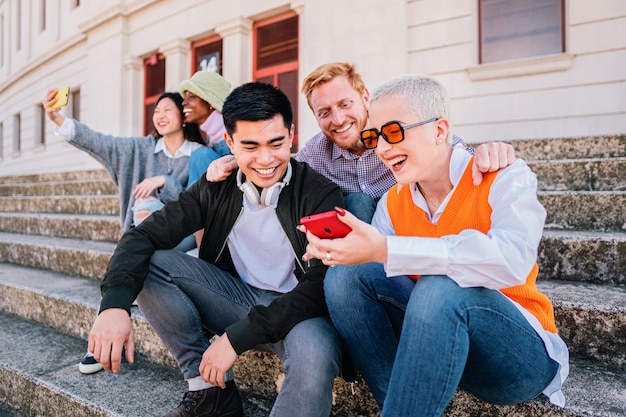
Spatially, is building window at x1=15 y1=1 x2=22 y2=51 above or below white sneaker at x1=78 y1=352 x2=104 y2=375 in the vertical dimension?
above

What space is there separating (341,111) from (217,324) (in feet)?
3.83

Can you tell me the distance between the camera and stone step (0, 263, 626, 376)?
5.08 ft

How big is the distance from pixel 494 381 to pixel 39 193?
6.93 m

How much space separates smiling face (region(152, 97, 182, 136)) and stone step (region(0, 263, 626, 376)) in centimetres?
113

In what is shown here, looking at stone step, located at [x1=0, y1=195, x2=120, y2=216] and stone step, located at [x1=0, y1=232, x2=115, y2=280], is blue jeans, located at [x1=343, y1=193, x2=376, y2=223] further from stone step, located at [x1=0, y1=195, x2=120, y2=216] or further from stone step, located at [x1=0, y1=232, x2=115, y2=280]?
stone step, located at [x1=0, y1=195, x2=120, y2=216]

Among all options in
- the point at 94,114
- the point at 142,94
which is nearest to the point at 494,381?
the point at 142,94

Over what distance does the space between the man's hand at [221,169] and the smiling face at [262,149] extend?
8cm

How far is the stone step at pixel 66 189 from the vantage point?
5273 mm

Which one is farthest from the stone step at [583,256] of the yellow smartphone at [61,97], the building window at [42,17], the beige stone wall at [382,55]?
the building window at [42,17]

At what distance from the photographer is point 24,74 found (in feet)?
45.1

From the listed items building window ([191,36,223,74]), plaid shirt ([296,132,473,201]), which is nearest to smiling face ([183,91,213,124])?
plaid shirt ([296,132,473,201])

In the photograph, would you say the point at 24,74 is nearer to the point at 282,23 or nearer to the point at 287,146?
the point at 282,23

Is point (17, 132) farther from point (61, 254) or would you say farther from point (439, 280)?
point (439, 280)

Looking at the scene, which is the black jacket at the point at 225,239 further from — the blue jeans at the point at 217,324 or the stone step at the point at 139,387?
the stone step at the point at 139,387
